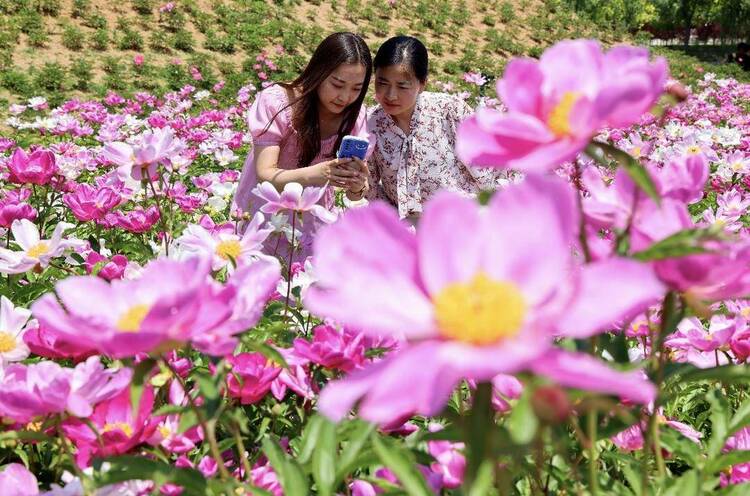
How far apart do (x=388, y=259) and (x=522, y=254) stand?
10 centimetres

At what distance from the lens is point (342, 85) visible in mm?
2908

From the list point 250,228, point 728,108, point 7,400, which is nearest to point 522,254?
point 7,400

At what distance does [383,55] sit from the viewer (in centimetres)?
307

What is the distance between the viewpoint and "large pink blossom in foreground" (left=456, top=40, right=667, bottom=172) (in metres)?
0.56

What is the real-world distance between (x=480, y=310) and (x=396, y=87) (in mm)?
2682

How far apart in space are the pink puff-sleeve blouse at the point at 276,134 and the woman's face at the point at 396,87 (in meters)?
0.18

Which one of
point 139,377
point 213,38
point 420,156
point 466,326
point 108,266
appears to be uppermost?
point 466,326

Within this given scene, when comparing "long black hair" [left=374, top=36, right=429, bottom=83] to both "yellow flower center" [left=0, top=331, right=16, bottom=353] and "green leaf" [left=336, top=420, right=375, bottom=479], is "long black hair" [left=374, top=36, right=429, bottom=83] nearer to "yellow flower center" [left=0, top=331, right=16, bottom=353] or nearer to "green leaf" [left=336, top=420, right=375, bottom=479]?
"yellow flower center" [left=0, top=331, right=16, bottom=353]

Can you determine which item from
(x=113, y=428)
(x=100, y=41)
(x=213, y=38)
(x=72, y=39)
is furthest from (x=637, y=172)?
(x=213, y=38)

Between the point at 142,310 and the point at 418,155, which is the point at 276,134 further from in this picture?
the point at 142,310

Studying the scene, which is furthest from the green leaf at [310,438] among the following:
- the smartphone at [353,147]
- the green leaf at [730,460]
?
the smartphone at [353,147]

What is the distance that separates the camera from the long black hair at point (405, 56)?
300cm

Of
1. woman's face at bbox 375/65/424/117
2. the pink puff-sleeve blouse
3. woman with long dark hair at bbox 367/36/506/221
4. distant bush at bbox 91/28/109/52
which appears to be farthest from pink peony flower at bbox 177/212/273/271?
distant bush at bbox 91/28/109/52

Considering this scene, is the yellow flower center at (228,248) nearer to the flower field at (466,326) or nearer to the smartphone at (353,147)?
the flower field at (466,326)
